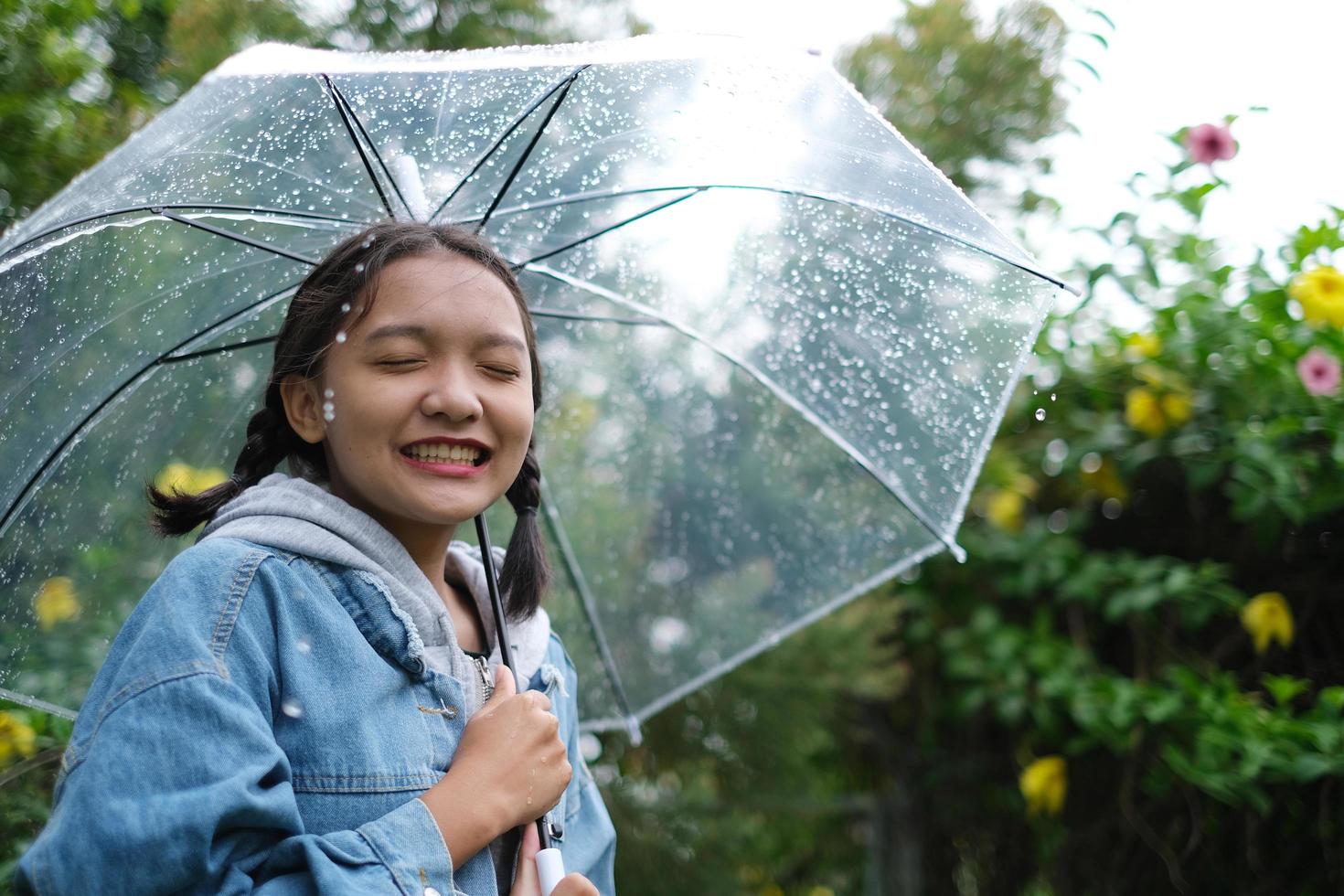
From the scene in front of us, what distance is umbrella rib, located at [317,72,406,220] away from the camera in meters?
1.47

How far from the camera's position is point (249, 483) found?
1.56 metres

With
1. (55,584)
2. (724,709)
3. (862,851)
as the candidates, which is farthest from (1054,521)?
(55,584)

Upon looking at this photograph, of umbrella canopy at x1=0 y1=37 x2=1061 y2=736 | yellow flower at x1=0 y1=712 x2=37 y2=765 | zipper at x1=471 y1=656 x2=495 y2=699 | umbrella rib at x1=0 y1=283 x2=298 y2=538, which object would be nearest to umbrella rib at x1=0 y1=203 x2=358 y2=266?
umbrella canopy at x1=0 y1=37 x2=1061 y2=736

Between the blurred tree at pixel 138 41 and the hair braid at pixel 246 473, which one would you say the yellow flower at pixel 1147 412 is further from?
the hair braid at pixel 246 473

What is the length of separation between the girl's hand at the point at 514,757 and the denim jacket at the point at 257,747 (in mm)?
36

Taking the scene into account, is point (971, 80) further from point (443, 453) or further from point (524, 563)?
point (443, 453)

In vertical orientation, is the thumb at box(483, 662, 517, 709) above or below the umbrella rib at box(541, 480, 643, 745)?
above

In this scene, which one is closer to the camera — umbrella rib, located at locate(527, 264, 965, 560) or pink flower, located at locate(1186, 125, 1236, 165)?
umbrella rib, located at locate(527, 264, 965, 560)

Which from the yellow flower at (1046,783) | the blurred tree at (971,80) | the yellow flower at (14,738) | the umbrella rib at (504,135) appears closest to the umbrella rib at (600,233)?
the umbrella rib at (504,135)

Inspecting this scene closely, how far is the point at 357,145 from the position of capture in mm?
1560

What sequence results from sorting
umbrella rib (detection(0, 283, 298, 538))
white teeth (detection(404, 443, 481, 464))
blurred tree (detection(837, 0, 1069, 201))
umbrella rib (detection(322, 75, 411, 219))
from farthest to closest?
blurred tree (detection(837, 0, 1069, 201)) < umbrella rib (detection(0, 283, 298, 538)) < umbrella rib (detection(322, 75, 411, 219)) < white teeth (detection(404, 443, 481, 464))

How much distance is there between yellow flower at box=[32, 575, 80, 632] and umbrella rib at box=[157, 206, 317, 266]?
0.55m

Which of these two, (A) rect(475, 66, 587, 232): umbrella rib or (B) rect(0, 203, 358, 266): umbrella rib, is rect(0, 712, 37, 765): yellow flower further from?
(A) rect(475, 66, 587, 232): umbrella rib

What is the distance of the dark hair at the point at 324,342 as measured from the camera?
1.45 meters
